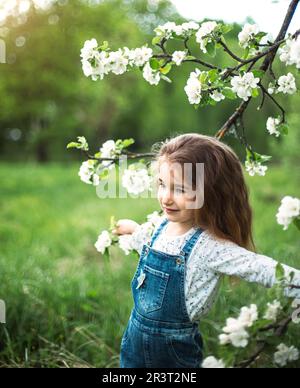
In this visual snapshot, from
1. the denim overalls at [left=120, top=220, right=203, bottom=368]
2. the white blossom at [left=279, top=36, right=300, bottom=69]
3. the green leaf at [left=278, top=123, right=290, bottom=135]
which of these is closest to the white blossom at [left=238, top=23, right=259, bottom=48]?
the white blossom at [left=279, top=36, right=300, bottom=69]

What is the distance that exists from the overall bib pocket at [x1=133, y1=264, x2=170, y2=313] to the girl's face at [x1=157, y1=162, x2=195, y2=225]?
0.22 meters

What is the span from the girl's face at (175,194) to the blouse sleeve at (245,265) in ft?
0.57

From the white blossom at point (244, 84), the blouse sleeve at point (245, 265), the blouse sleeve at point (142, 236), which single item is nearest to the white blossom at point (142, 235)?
the blouse sleeve at point (142, 236)

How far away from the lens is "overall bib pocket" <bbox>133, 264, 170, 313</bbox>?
72.2 inches

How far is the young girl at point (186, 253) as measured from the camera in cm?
180

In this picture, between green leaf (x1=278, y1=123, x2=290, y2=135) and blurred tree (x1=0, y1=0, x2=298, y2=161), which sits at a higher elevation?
blurred tree (x1=0, y1=0, x2=298, y2=161)

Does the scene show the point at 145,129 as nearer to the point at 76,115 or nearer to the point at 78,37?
the point at 76,115

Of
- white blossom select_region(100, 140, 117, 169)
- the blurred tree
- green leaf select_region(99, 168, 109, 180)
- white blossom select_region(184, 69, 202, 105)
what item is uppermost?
the blurred tree

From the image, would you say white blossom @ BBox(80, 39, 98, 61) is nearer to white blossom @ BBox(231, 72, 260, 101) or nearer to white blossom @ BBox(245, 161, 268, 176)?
white blossom @ BBox(231, 72, 260, 101)

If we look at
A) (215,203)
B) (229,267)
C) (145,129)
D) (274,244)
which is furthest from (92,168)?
(145,129)

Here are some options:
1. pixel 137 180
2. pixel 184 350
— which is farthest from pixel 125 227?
pixel 184 350

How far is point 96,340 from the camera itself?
9.30 ft

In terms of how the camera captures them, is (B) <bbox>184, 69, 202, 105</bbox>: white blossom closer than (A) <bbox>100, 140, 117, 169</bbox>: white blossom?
Yes

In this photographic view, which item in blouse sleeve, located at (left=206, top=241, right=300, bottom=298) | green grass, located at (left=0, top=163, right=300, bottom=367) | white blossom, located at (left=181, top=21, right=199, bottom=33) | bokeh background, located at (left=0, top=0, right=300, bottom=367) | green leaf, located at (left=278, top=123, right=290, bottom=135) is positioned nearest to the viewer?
blouse sleeve, located at (left=206, top=241, right=300, bottom=298)
